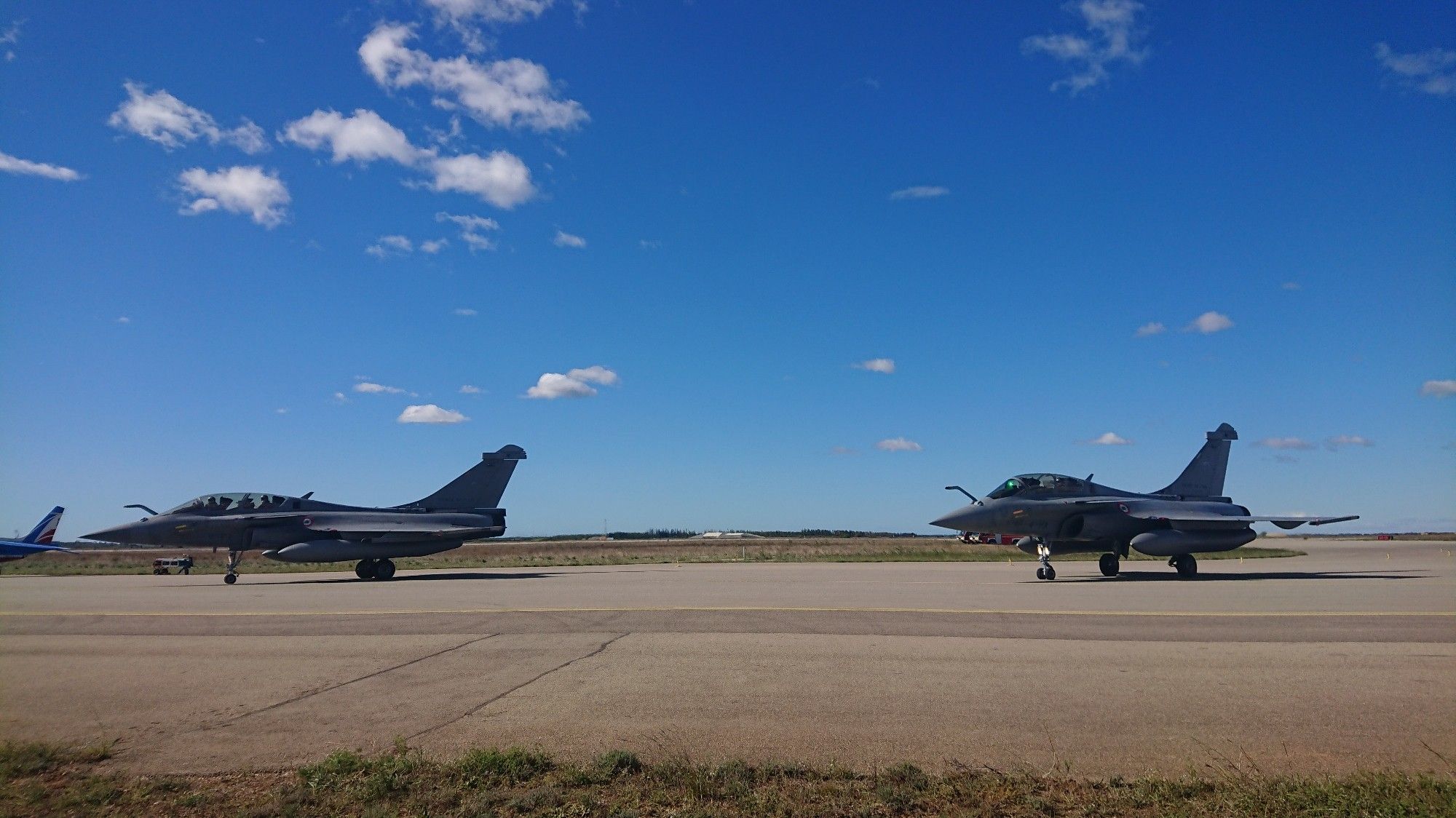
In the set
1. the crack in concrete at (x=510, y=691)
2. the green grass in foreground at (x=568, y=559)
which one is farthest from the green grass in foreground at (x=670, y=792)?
the green grass in foreground at (x=568, y=559)

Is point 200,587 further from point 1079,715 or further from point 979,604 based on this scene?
point 1079,715

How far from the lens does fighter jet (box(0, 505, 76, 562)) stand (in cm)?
3803

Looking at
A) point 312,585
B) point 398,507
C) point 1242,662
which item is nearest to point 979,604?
point 1242,662

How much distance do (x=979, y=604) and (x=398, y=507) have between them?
20732 millimetres

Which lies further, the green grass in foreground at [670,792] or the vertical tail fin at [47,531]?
the vertical tail fin at [47,531]

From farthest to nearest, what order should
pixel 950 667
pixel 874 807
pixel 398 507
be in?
1. pixel 398 507
2. pixel 950 667
3. pixel 874 807

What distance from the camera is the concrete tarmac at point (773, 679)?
6.30 metres

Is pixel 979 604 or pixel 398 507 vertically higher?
pixel 398 507

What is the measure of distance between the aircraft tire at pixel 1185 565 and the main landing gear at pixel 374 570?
973 inches

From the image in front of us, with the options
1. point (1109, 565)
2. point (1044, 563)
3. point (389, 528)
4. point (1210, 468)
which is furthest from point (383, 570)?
point (1210, 468)

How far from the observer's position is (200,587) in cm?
2328

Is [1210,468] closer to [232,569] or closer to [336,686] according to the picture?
[336,686]

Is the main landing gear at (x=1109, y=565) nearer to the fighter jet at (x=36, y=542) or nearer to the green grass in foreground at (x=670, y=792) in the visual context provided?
the green grass in foreground at (x=670, y=792)

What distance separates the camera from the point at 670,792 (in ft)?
17.3
